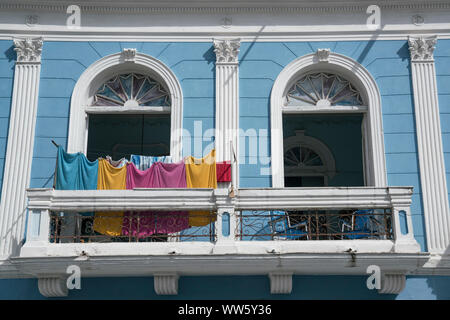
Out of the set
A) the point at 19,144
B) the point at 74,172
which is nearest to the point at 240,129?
the point at 74,172

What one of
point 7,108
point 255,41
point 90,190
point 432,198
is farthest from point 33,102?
point 432,198

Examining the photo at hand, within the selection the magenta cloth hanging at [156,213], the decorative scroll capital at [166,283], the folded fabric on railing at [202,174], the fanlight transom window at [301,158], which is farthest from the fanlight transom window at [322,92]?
the decorative scroll capital at [166,283]

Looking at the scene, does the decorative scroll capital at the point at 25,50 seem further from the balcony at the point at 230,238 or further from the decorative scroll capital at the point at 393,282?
the decorative scroll capital at the point at 393,282

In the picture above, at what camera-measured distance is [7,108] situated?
36.8 ft

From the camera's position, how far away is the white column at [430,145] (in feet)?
33.9

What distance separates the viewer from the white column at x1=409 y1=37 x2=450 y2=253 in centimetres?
1034

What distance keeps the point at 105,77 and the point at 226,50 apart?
98.4 inches

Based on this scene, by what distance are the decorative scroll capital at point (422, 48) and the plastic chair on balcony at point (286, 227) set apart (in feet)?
13.4

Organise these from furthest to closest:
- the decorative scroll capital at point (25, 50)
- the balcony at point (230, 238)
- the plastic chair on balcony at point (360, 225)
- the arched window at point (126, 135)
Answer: the arched window at point (126, 135) < the decorative scroll capital at point (25, 50) < the plastic chair on balcony at point (360, 225) < the balcony at point (230, 238)

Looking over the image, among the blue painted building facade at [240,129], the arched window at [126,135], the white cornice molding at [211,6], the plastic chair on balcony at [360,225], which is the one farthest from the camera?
the arched window at [126,135]

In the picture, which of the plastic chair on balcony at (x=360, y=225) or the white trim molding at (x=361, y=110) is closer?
the plastic chair on balcony at (x=360, y=225)

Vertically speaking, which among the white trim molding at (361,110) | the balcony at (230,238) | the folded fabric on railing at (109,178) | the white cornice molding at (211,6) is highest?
the white cornice molding at (211,6)

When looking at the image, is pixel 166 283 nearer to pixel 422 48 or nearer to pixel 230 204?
pixel 230 204
